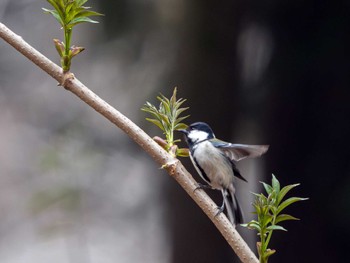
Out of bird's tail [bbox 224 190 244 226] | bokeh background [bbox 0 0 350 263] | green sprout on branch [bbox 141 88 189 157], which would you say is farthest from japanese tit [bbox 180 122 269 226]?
bokeh background [bbox 0 0 350 263]

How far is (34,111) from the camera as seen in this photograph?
2.91 metres

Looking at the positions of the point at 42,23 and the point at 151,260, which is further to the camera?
the point at 151,260

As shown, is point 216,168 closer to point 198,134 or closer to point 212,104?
point 198,134

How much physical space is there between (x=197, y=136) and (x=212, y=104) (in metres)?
1.15

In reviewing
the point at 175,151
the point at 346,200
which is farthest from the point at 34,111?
the point at 175,151

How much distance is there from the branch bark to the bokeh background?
1501 millimetres

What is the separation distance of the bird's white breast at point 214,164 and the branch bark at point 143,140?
445 millimetres

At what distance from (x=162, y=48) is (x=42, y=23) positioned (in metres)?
0.78

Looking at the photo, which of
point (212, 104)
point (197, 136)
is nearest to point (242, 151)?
point (197, 136)

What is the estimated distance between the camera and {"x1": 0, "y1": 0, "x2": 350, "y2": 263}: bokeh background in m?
2.17

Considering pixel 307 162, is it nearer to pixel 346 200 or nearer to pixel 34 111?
pixel 346 200

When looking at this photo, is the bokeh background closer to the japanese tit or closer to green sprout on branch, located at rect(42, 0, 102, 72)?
the japanese tit

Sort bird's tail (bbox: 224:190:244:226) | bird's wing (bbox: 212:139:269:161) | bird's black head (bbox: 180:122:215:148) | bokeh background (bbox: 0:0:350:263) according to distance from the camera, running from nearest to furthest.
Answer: bird's wing (bbox: 212:139:269:161), bird's tail (bbox: 224:190:244:226), bird's black head (bbox: 180:122:215:148), bokeh background (bbox: 0:0:350:263)

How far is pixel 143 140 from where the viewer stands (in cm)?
64
